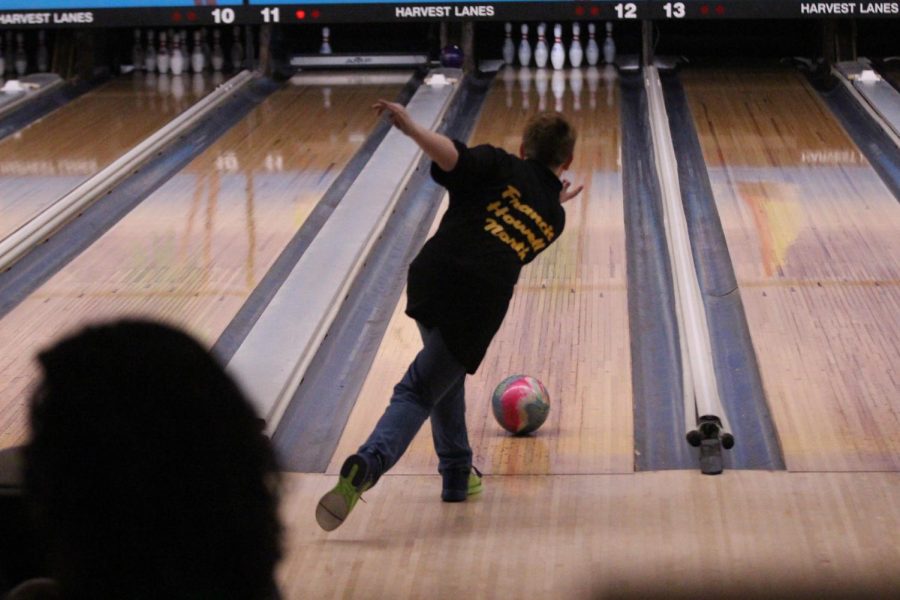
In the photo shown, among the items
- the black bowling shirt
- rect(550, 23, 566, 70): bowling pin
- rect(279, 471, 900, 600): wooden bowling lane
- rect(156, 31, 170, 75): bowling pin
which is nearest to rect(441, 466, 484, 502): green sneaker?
rect(279, 471, 900, 600): wooden bowling lane

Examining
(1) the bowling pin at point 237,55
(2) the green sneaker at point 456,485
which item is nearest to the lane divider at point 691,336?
(2) the green sneaker at point 456,485

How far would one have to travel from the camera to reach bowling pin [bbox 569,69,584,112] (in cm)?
597

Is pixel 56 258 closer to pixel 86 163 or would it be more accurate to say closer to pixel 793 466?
pixel 86 163

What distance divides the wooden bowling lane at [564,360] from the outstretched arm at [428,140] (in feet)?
2.56

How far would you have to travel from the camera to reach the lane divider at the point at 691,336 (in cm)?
290

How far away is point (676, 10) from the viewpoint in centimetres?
586

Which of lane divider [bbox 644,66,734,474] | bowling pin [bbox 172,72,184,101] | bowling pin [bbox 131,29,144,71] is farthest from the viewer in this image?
bowling pin [bbox 131,29,144,71]

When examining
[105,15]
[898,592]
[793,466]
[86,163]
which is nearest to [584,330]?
[793,466]

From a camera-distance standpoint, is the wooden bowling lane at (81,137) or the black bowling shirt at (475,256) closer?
the black bowling shirt at (475,256)

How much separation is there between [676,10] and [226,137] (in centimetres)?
199

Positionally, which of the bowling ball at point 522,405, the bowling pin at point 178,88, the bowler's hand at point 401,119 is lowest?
the bowling ball at point 522,405

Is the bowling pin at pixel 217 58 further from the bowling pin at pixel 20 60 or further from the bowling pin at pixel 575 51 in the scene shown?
the bowling pin at pixel 575 51

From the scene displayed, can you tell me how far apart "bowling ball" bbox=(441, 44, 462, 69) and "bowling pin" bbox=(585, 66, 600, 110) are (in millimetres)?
616

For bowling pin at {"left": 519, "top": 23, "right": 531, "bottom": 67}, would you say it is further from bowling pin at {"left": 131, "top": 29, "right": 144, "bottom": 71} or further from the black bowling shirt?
the black bowling shirt
